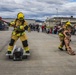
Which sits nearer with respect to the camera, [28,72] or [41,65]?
[28,72]

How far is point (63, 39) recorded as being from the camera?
16125 mm

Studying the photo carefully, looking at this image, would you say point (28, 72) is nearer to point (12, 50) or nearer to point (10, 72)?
point (10, 72)

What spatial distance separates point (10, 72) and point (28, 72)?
1.93 feet

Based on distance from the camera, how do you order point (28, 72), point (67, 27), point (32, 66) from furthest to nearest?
point (67, 27) → point (32, 66) → point (28, 72)

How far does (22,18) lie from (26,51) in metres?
1.50

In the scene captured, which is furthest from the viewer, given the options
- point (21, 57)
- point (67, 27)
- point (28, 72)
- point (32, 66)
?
point (67, 27)

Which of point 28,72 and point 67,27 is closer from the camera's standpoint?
point 28,72

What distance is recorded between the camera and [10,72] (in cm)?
940

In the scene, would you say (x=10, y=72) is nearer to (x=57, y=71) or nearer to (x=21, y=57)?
(x=57, y=71)

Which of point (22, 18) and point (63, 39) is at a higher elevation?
point (22, 18)

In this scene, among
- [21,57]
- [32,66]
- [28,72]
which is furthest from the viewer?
[21,57]

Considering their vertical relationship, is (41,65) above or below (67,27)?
below

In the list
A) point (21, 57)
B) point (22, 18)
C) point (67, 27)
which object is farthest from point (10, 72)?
point (67, 27)

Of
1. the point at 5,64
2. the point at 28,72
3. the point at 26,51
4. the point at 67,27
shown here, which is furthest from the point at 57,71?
the point at 67,27
